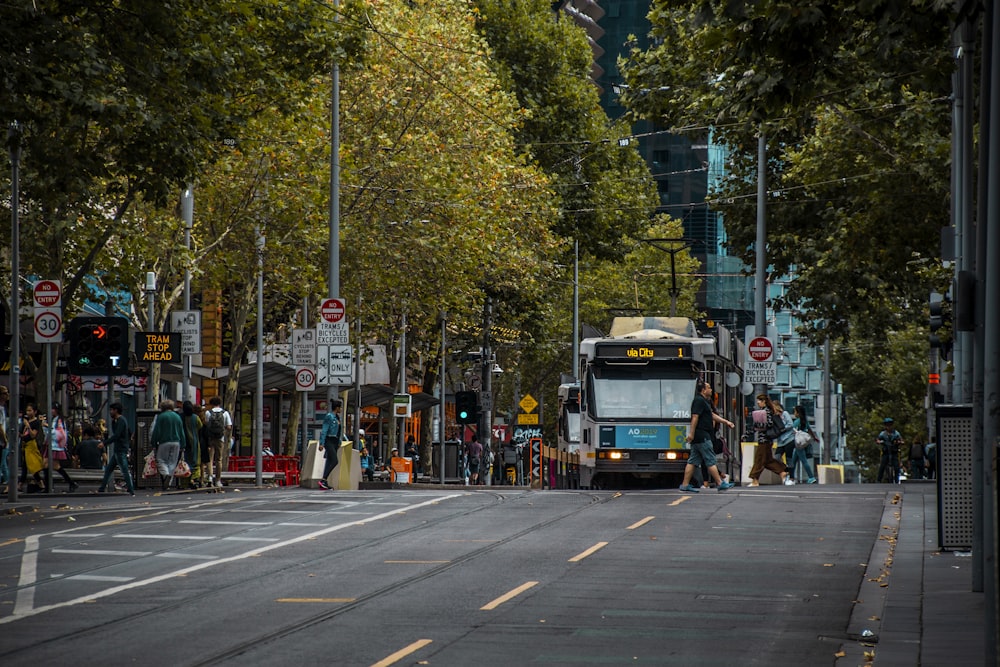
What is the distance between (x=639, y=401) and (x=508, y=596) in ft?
66.1

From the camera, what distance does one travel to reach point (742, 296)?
120m

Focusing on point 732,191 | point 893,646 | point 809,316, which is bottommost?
point 893,646

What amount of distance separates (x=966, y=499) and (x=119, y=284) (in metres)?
25.7

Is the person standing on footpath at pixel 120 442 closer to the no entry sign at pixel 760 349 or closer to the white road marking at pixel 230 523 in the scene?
the white road marking at pixel 230 523

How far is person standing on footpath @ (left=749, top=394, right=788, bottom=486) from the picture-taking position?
107 feet

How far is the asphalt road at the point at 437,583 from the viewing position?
10781 millimetres

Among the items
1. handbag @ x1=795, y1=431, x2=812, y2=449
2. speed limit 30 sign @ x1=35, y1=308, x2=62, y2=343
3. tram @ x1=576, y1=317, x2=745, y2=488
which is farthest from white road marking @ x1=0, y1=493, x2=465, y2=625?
handbag @ x1=795, y1=431, x2=812, y2=449

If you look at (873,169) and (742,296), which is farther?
(742,296)

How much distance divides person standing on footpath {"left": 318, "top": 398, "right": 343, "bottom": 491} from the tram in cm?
492

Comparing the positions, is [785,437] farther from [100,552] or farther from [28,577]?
[28,577]

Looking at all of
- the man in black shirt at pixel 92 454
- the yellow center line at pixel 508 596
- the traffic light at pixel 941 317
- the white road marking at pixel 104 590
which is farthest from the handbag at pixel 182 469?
the yellow center line at pixel 508 596

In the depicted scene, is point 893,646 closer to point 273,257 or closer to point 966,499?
→ point 966,499

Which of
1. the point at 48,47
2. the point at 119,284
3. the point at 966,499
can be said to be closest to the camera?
the point at 966,499

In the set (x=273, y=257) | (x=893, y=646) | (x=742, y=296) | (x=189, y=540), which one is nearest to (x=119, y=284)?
(x=273, y=257)
